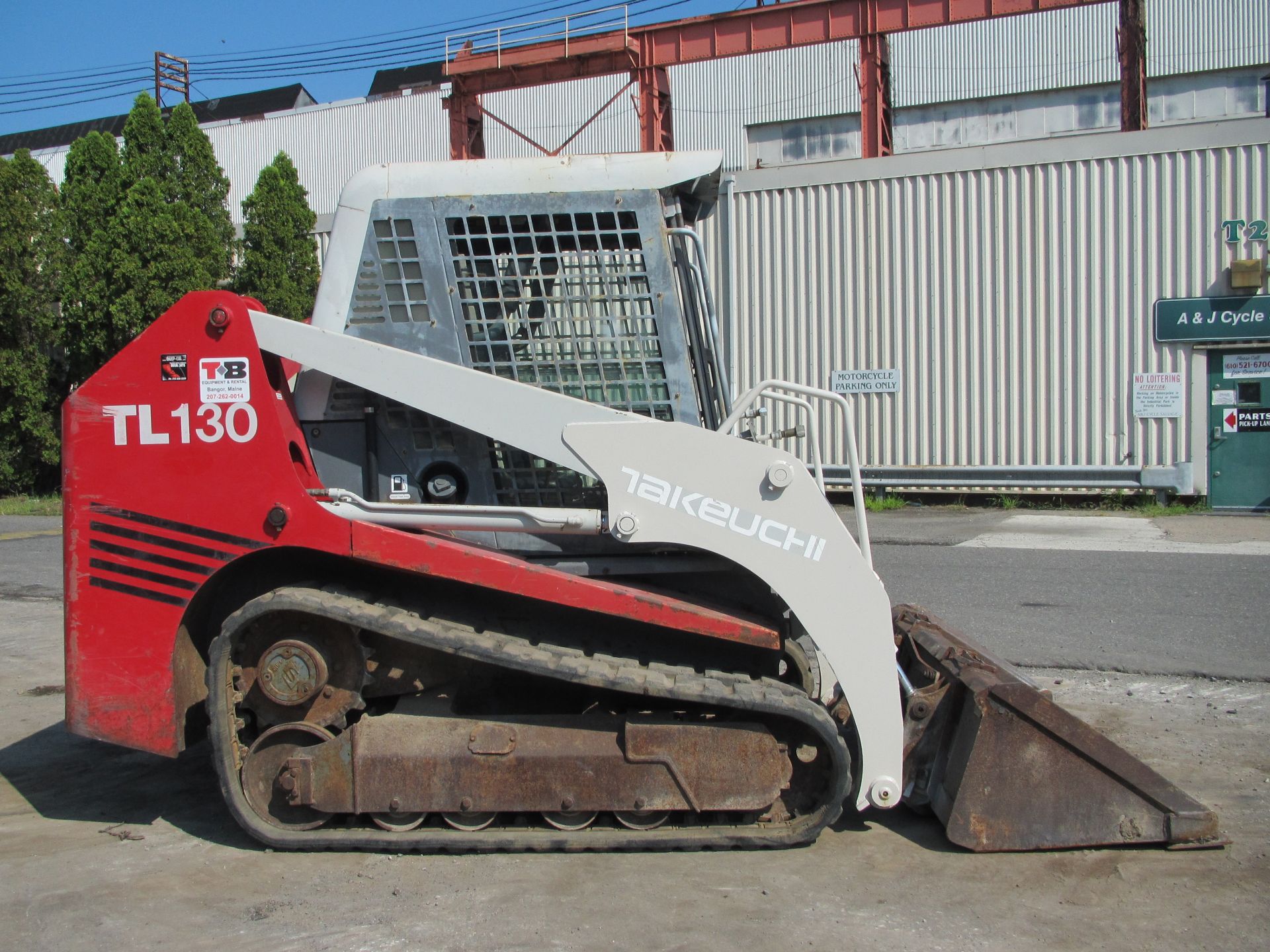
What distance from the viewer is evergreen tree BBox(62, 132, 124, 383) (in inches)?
778

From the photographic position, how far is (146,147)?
20750 mm

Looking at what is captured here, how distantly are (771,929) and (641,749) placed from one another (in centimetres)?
75

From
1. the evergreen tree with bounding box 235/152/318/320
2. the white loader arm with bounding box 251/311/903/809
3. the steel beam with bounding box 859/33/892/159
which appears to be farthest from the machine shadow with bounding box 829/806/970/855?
the steel beam with bounding box 859/33/892/159

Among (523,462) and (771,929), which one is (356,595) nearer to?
(523,462)

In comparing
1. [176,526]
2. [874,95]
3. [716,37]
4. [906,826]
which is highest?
[716,37]

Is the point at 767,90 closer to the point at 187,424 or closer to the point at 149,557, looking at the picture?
the point at 187,424

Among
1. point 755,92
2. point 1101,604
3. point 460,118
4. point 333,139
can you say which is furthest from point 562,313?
point 333,139

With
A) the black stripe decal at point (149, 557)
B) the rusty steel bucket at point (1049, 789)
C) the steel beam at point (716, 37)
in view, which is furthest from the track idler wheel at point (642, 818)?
the steel beam at point (716, 37)

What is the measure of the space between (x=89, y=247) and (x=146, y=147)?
8.01 ft

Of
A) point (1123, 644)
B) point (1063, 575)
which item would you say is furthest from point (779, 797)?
point (1063, 575)

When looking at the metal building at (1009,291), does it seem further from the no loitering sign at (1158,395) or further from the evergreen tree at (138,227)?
the evergreen tree at (138,227)

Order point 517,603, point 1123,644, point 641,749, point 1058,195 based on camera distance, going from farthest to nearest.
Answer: point 1058,195, point 1123,644, point 517,603, point 641,749

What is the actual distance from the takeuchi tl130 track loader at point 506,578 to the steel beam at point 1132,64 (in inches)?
870

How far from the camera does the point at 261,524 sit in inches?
149
